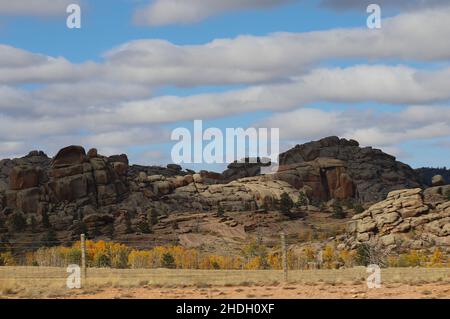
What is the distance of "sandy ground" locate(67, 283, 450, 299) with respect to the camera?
2141 centimetres

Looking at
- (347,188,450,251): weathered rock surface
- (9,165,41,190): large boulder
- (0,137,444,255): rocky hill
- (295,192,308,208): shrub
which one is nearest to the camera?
(347,188,450,251): weathered rock surface

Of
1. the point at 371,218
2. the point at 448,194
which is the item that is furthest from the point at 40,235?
the point at 448,194

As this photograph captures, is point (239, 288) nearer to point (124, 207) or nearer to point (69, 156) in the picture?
point (124, 207)

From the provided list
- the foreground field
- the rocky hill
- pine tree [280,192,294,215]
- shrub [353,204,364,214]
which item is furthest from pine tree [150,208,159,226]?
the foreground field

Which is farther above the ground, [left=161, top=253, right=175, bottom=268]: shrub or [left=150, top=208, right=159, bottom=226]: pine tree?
[left=150, top=208, right=159, bottom=226]: pine tree

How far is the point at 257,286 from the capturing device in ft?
82.7

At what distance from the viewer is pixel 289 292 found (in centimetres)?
2294

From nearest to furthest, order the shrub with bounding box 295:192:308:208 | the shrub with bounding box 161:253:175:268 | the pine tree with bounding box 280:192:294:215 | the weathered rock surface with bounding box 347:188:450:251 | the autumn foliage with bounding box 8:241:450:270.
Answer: the shrub with bounding box 161:253:175:268, the autumn foliage with bounding box 8:241:450:270, the weathered rock surface with bounding box 347:188:450:251, the pine tree with bounding box 280:192:294:215, the shrub with bounding box 295:192:308:208

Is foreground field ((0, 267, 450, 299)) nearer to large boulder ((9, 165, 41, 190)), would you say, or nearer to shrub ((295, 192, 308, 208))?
shrub ((295, 192, 308, 208))

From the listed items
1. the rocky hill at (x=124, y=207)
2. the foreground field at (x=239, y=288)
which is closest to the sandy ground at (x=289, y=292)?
the foreground field at (x=239, y=288)
